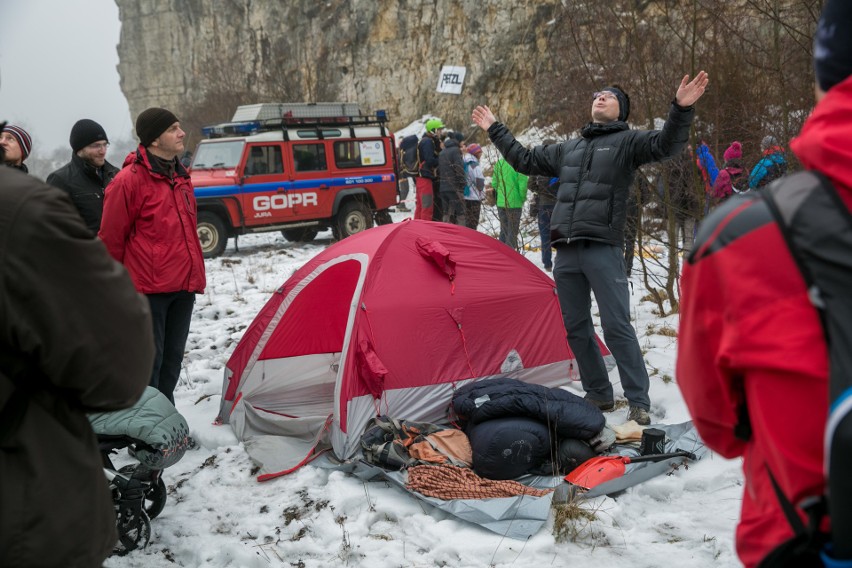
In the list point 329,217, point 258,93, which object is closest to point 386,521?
point 329,217

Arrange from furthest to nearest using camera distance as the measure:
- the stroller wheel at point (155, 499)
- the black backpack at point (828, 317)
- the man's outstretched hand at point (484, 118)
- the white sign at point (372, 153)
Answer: the white sign at point (372, 153), the man's outstretched hand at point (484, 118), the stroller wheel at point (155, 499), the black backpack at point (828, 317)

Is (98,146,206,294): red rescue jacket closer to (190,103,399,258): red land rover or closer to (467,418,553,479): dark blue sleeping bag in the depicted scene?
(467,418,553,479): dark blue sleeping bag

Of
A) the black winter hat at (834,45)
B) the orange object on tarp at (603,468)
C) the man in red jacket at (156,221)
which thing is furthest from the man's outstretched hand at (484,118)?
the black winter hat at (834,45)

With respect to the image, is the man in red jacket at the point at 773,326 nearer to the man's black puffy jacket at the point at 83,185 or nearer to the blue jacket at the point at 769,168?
the man's black puffy jacket at the point at 83,185

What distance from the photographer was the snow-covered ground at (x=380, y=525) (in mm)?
3215

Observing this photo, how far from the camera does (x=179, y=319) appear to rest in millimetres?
4484

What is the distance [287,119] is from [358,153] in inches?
56.8

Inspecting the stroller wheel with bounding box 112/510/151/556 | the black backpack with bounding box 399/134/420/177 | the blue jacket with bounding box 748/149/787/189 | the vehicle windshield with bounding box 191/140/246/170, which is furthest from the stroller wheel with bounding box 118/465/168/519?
the black backpack with bounding box 399/134/420/177

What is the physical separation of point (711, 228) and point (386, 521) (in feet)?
9.04

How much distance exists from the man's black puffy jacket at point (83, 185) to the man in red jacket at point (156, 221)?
1.62ft

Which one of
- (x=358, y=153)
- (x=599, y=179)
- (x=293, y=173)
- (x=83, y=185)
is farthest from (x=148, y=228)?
(x=358, y=153)

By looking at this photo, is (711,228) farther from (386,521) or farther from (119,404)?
(386,521)

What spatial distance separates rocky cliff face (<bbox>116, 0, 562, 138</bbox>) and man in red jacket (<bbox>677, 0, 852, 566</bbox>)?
20.2 meters

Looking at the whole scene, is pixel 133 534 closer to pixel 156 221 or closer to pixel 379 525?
pixel 379 525
